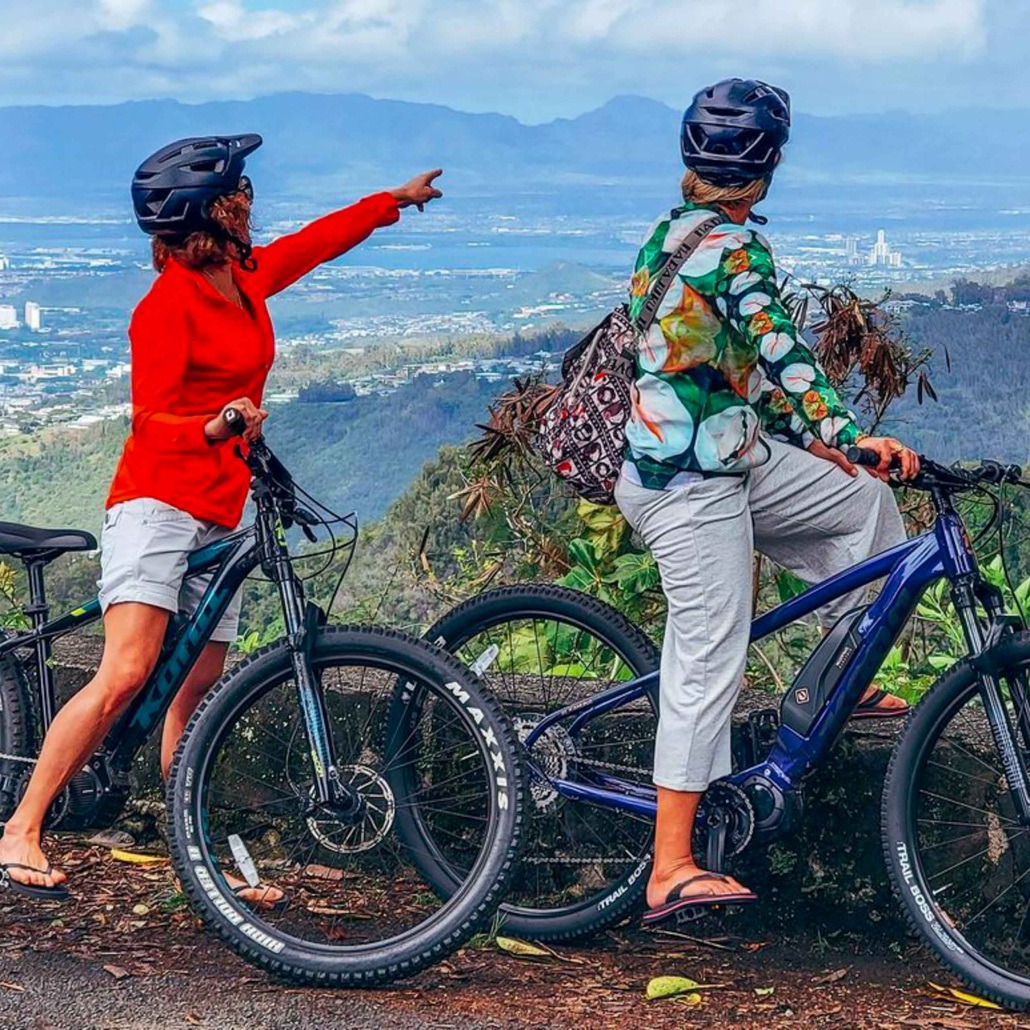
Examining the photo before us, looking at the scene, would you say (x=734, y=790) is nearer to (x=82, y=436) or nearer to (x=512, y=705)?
(x=512, y=705)

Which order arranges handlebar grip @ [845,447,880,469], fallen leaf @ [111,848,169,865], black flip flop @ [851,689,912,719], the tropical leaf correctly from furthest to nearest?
the tropical leaf < fallen leaf @ [111,848,169,865] < black flip flop @ [851,689,912,719] < handlebar grip @ [845,447,880,469]

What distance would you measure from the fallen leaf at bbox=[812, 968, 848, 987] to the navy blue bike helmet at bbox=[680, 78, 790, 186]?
1.96 metres

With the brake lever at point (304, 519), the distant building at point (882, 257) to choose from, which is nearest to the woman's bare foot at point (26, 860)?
the brake lever at point (304, 519)

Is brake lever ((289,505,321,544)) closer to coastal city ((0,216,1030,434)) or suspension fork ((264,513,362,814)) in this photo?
suspension fork ((264,513,362,814))

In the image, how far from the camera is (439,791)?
16.2 feet

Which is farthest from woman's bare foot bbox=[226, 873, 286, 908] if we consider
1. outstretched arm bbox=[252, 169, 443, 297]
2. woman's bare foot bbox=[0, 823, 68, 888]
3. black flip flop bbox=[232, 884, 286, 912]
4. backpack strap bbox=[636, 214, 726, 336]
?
backpack strap bbox=[636, 214, 726, 336]

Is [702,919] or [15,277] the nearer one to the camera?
[702,919]

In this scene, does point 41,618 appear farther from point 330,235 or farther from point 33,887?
point 330,235

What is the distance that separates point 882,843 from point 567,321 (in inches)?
225

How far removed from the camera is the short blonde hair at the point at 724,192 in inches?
164

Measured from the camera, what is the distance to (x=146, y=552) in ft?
14.4

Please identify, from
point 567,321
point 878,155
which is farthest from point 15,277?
point 567,321

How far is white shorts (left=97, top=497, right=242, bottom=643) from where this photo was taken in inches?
173

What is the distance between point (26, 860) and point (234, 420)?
1.29 metres
